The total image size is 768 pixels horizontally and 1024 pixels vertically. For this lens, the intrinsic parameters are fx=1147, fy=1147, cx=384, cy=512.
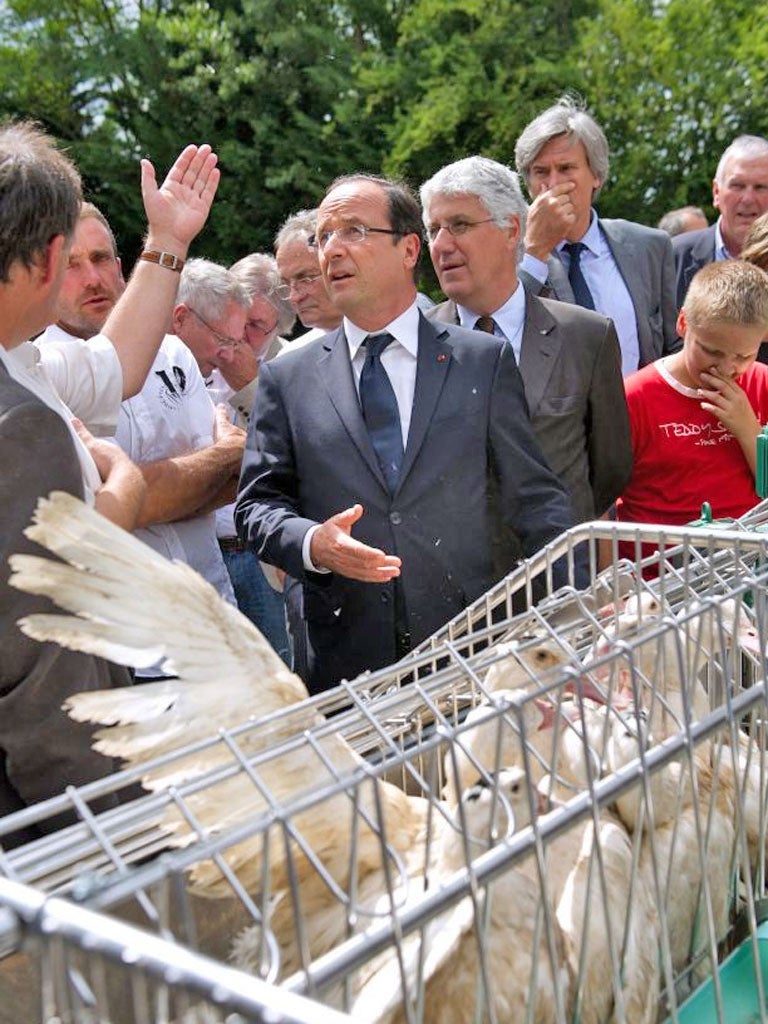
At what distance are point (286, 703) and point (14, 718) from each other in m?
0.42

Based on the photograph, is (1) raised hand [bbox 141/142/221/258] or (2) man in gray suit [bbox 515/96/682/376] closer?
(1) raised hand [bbox 141/142/221/258]

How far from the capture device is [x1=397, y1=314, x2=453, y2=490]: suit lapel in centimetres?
269

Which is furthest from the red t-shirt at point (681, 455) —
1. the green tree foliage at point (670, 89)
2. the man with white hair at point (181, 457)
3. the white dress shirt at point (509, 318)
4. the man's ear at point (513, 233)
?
the green tree foliage at point (670, 89)

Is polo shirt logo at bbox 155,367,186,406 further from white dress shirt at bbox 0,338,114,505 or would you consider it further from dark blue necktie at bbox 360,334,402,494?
white dress shirt at bbox 0,338,114,505

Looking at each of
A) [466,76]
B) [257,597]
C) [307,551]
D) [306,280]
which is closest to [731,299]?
[307,551]

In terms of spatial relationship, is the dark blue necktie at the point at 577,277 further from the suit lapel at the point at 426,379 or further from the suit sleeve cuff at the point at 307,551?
the suit sleeve cuff at the point at 307,551

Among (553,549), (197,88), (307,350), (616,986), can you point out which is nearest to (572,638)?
(553,549)

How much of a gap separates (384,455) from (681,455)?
97 centimetres

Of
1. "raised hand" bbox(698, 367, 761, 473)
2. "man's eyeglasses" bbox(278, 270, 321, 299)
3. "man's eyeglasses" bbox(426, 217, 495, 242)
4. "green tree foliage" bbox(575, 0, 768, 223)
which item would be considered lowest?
"raised hand" bbox(698, 367, 761, 473)

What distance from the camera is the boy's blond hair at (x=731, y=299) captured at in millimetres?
3098

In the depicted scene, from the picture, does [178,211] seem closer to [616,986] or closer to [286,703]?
[286,703]

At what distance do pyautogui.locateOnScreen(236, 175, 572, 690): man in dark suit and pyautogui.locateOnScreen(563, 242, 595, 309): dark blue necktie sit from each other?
3.97 ft

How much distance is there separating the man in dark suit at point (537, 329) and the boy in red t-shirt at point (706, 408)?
10cm

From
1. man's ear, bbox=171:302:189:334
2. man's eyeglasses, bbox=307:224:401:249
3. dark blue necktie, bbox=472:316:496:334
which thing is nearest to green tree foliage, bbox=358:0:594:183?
man's ear, bbox=171:302:189:334
